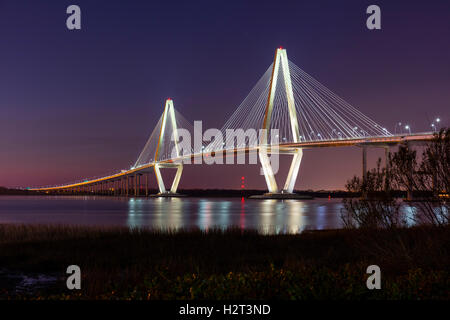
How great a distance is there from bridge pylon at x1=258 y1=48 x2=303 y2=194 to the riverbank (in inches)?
1567

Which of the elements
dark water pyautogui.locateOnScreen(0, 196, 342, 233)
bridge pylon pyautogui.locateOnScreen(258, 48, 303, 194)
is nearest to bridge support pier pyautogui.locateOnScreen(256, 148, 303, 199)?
bridge pylon pyautogui.locateOnScreen(258, 48, 303, 194)

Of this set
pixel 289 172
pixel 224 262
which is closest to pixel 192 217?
pixel 224 262

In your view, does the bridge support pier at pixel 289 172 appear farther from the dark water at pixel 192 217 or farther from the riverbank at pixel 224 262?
the riverbank at pixel 224 262

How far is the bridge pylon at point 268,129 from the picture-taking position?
53125mm

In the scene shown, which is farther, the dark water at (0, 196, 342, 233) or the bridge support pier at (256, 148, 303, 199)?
the bridge support pier at (256, 148, 303, 199)

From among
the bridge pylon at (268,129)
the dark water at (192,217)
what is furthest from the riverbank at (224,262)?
the bridge pylon at (268,129)

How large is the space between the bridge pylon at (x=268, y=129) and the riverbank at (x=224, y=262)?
39799 mm

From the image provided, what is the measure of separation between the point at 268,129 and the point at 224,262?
4566 centimetres

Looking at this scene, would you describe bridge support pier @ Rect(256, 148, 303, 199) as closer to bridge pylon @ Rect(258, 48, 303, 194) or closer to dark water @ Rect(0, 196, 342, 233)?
bridge pylon @ Rect(258, 48, 303, 194)

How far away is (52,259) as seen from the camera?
33.0 ft

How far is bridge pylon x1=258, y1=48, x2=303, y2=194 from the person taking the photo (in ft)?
174

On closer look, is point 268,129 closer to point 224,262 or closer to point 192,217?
point 192,217
